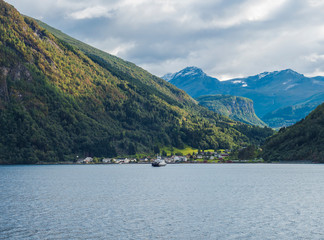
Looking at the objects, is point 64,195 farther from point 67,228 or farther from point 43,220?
point 67,228

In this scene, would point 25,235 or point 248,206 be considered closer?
point 25,235

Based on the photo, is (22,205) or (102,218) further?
(22,205)

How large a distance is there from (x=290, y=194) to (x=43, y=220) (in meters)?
68.6

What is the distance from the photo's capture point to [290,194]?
100 metres

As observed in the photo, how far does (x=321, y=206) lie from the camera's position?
257ft

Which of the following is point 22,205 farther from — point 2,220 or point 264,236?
point 264,236

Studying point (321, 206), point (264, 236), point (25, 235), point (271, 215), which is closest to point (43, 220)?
point (25, 235)

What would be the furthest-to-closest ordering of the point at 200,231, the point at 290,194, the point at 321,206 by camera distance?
the point at 290,194 → the point at 321,206 → the point at 200,231

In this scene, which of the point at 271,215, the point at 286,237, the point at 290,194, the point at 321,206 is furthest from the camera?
the point at 290,194

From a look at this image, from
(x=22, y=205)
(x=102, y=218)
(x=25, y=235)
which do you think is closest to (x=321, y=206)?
(x=102, y=218)

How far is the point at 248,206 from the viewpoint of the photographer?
79250 mm

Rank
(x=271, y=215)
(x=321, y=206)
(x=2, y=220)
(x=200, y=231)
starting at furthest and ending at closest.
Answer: (x=321, y=206)
(x=271, y=215)
(x=2, y=220)
(x=200, y=231)

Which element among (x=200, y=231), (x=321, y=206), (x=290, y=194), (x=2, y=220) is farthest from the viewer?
(x=290, y=194)

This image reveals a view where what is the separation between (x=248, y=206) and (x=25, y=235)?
48.1 meters
